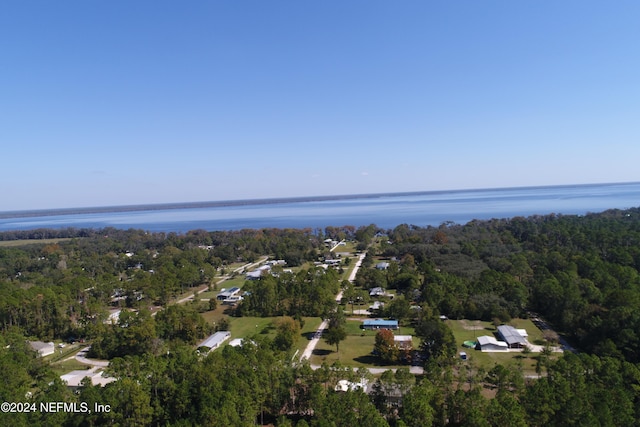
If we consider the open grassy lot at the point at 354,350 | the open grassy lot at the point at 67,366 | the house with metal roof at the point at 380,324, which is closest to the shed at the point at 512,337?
the open grassy lot at the point at 354,350

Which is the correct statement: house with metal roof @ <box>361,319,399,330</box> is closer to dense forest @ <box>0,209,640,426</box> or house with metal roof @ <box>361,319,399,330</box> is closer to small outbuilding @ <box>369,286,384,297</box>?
dense forest @ <box>0,209,640,426</box>

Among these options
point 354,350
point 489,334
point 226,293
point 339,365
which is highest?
point 339,365

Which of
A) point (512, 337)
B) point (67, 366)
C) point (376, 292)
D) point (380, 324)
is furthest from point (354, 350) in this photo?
point (67, 366)

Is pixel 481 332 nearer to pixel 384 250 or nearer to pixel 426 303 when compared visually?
pixel 426 303

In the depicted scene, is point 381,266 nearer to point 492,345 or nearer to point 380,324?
point 380,324

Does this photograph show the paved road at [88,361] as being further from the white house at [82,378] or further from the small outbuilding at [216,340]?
the small outbuilding at [216,340]
